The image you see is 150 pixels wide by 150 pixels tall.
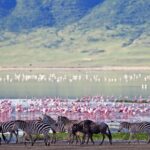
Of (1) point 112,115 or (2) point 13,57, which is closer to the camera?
(1) point 112,115

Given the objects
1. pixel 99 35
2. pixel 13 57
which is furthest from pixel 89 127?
pixel 99 35

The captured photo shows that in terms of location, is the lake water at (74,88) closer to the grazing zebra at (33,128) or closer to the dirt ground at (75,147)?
the dirt ground at (75,147)

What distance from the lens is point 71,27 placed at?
623ft

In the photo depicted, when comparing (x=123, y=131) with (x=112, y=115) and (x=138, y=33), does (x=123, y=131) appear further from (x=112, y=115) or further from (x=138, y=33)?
(x=138, y=33)

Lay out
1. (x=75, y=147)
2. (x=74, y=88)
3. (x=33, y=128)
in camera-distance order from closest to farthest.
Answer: (x=75, y=147) → (x=33, y=128) → (x=74, y=88)

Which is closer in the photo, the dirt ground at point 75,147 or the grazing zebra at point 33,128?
the dirt ground at point 75,147

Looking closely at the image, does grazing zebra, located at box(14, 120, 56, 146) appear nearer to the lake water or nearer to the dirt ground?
the dirt ground

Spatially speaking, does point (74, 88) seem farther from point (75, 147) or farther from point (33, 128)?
point (75, 147)

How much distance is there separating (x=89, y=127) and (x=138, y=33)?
15528cm

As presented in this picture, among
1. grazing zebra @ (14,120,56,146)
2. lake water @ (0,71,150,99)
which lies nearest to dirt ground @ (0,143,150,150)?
grazing zebra @ (14,120,56,146)

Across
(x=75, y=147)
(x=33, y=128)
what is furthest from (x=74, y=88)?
(x=75, y=147)

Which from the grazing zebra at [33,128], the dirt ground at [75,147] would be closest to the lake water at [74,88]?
the dirt ground at [75,147]

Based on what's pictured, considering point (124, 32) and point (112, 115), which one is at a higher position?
point (124, 32)

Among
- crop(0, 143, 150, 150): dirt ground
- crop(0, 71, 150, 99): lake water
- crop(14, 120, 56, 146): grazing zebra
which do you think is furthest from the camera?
crop(0, 71, 150, 99): lake water
